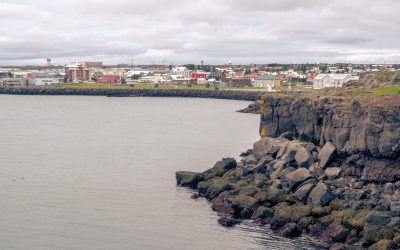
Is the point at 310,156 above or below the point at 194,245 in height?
above

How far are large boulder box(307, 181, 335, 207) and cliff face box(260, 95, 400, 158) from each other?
347 cm

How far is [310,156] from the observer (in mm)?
35750

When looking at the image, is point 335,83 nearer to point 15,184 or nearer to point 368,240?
point 15,184

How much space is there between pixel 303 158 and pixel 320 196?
19.0 ft

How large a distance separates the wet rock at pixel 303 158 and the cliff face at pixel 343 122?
4.74ft

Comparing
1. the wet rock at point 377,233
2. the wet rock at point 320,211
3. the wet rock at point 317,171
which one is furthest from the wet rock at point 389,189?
the wet rock at point 377,233

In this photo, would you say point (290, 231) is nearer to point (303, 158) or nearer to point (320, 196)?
point (320, 196)

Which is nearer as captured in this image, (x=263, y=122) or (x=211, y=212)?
(x=211, y=212)

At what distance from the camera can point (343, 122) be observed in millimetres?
35281

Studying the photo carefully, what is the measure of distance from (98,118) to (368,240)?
64.8 m

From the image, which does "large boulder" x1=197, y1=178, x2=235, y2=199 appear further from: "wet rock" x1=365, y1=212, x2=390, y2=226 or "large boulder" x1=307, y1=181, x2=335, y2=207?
"wet rock" x1=365, y1=212, x2=390, y2=226

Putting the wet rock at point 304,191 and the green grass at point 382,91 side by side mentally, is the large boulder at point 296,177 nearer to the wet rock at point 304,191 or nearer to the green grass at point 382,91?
the wet rock at point 304,191

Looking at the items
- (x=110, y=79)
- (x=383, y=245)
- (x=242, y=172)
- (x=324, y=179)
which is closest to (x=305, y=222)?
(x=383, y=245)

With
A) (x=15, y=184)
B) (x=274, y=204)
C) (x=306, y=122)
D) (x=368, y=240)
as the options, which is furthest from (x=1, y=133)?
(x=368, y=240)
